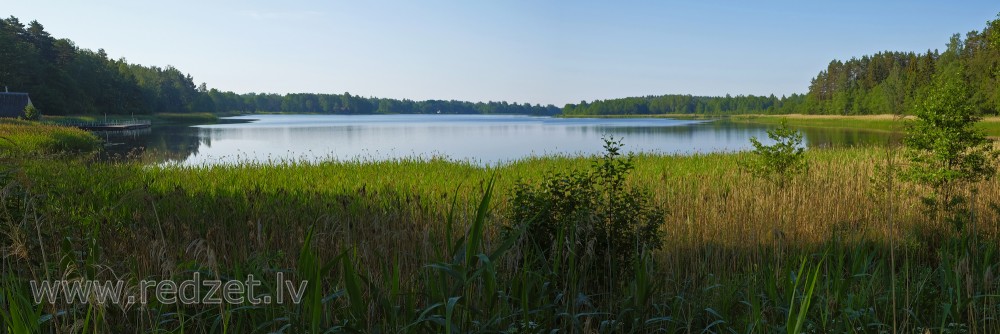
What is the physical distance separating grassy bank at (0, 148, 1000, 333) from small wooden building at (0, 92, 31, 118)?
168 ft

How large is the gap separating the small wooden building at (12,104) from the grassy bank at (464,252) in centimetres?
5121

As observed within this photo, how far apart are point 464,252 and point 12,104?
71142mm

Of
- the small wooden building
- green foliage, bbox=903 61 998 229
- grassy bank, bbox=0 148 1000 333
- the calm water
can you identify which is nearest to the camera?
grassy bank, bbox=0 148 1000 333

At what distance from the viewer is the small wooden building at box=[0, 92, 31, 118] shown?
55.6 m

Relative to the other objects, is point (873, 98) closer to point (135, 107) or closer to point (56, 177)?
point (56, 177)

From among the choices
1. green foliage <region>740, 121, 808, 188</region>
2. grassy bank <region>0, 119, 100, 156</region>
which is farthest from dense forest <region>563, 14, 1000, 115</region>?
grassy bank <region>0, 119, 100, 156</region>

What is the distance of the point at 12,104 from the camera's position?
57.4m

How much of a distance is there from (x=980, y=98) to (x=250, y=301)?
280ft

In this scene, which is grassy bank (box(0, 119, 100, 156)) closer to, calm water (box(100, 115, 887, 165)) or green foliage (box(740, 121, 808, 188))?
calm water (box(100, 115, 887, 165))

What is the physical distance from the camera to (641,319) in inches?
166

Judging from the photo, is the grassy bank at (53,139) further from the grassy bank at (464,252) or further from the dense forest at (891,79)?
the dense forest at (891,79)

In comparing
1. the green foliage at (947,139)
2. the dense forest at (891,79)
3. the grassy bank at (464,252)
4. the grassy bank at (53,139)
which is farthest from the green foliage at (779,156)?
the dense forest at (891,79)

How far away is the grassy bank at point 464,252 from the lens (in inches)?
128

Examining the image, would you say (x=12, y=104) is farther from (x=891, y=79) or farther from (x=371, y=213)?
(x=891, y=79)
